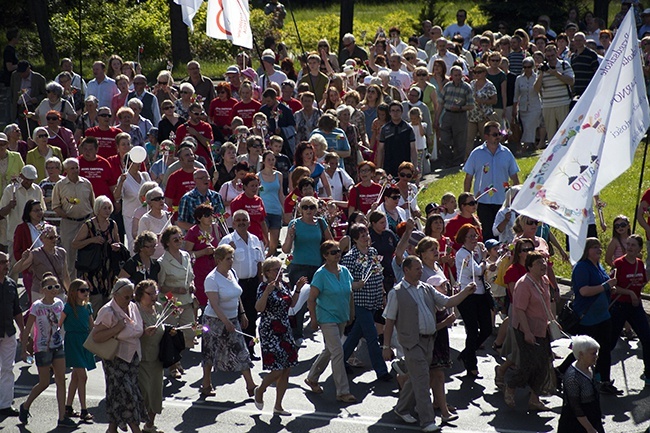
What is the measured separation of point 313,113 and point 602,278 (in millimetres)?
7319

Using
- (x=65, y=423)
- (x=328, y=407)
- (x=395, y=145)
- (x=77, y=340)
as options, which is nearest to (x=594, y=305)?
(x=328, y=407)

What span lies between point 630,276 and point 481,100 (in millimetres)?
8145

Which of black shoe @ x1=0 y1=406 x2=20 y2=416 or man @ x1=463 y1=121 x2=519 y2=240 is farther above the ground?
man @ x1=463 y1=121 x2=519 y2=240

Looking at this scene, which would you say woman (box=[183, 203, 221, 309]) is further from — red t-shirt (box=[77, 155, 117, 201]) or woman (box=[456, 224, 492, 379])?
woman (box=[456, 224, 492, 379])

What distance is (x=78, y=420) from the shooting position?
487 inches

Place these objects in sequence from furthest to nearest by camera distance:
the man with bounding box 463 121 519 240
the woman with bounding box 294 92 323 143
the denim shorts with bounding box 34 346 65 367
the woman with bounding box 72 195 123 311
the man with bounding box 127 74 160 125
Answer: the man with bounding box 127 74 160 125 < the woman with bounding box 294 92 323 143 < the man with bounding box 463 121 519 240 < the woman with bounding box 72 195 123 311 < the denim shorts with bounding box 34 346 65 367

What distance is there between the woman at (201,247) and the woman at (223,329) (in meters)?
1.28


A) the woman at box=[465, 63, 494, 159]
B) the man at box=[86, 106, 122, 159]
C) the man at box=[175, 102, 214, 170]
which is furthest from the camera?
the woman at box=[465, 63, 494, 159]

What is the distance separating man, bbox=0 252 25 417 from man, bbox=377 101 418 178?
7.00 m

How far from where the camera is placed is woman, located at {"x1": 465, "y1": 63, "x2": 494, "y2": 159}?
21.2 m

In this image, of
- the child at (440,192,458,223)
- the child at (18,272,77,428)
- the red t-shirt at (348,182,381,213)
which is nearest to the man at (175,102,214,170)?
the red t-shirt at (348,182,381,213)

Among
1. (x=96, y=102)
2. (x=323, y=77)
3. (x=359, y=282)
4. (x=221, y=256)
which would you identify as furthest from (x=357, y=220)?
(x=323, y=77)

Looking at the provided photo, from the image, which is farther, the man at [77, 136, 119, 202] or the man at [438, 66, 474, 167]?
the man at [438, 66, 474, 167]

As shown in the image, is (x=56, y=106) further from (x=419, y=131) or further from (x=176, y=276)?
(x=176, y=276)
